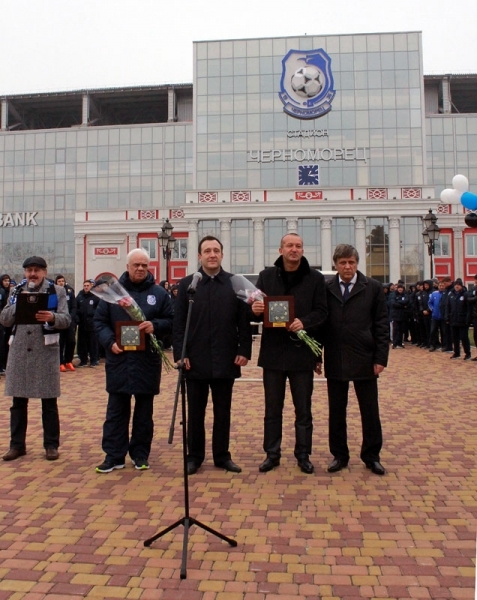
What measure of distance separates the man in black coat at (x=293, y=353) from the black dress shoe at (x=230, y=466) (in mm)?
219

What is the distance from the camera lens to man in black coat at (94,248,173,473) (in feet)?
18.2

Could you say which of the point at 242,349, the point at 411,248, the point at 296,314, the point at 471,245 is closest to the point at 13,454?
the point at 242,349

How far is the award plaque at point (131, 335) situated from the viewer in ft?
17.8

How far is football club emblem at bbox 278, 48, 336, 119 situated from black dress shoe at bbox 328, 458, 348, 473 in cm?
4935

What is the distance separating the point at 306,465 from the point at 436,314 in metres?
12.7

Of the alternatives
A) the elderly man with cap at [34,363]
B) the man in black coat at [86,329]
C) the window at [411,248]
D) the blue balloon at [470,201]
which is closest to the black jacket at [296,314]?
the elderly man with cap at [34,363]

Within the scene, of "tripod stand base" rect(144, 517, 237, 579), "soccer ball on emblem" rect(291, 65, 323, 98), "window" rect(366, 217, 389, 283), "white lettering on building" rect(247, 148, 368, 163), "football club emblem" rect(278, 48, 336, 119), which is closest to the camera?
"tripod stand base" rect(144, 517, 237, 579)

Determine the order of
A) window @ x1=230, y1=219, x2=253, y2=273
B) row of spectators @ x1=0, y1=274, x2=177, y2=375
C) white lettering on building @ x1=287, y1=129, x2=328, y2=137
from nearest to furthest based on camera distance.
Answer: row of spectators @ x1=0, y1=274, x2=177, y2=375
window @ x1=230, y1=219, x2=253, y2=273
white lettering on building @ x1=287, y1=129, x2=328, y2=137

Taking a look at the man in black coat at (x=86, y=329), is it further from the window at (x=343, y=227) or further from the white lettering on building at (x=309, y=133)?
the white lettering on building at (x=309, y=133)

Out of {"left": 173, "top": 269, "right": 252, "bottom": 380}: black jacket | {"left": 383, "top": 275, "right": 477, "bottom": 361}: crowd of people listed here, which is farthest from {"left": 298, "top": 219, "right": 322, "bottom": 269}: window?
{"left": 173, "top": 269, "right": 252, "bottom": 380}: black jacket

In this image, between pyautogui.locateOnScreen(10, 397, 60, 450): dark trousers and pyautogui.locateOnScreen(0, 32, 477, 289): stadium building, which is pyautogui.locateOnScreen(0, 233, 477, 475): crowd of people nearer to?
pyautogui.locateOnScreen(10, 397, 60, 450): dark trousers

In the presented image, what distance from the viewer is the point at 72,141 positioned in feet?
201

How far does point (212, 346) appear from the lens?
217 inches

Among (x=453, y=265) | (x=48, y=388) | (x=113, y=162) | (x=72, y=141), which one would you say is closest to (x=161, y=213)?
(x=113, y=162)
